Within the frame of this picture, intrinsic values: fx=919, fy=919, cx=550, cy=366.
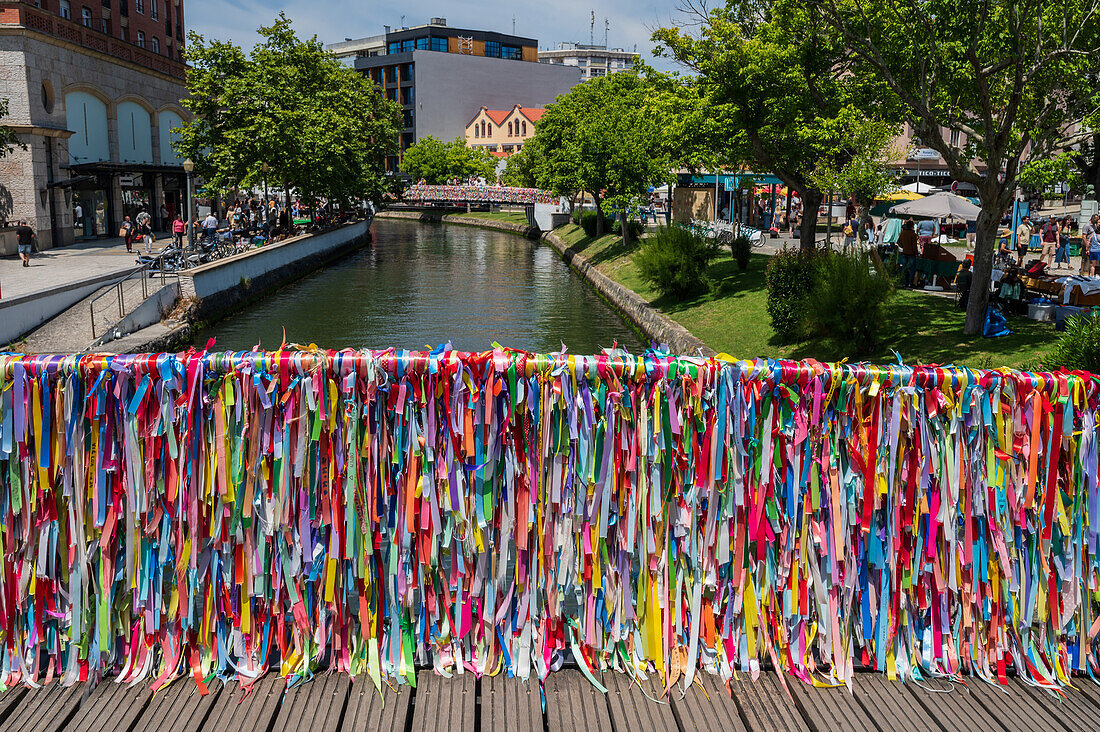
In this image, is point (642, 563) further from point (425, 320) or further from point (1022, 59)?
point (425, 320)

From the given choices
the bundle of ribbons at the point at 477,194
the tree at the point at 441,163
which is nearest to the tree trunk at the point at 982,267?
the bundle of ribbons at the point at 477,194

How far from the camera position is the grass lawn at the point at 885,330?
12.9m

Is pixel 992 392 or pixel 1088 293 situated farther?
pixel 1088 293

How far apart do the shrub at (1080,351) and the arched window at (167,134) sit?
42.7 m

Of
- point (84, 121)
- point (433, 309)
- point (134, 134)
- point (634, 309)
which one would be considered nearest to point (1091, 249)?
point (634, 309)

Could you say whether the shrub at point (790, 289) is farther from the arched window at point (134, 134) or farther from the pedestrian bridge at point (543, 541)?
the arched window at point (134, 134)

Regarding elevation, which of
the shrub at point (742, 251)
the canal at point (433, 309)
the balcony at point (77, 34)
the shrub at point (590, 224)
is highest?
the balcony at point (77, 34)

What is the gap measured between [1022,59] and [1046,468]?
986 centimetres

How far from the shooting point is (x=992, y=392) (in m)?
3.72

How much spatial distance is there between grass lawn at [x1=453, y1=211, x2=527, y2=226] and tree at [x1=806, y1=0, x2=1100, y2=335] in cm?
5570

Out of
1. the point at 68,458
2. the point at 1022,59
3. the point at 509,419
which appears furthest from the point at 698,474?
the point at 1022,59

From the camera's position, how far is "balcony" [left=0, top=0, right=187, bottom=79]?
102ft

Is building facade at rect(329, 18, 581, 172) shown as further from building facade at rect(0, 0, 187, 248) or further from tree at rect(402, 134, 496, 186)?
building facade at rect(0, 0, 187, 248)

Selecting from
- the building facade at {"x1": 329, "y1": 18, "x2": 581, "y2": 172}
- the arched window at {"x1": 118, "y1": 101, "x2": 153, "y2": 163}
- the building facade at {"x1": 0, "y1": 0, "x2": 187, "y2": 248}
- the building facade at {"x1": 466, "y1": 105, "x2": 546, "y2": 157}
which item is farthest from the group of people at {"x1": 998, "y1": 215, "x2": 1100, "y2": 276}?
the building facade at {"x1": 329, "y1": 18, "x2": 581, "y2": 172}
